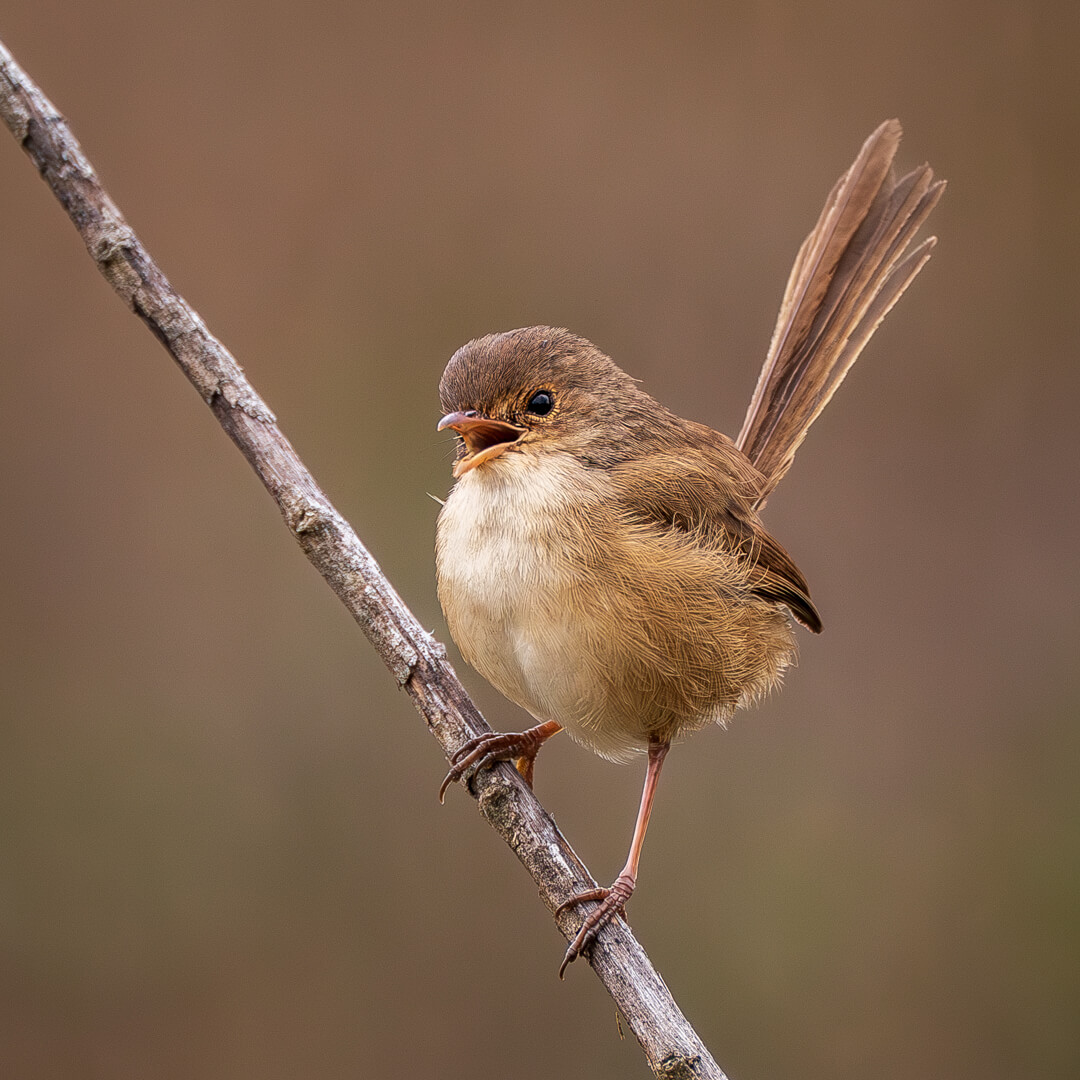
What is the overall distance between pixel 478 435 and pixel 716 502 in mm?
665

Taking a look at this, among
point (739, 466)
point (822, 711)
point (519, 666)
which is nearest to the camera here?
point (519, 666)

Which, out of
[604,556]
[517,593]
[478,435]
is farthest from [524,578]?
[478,435]

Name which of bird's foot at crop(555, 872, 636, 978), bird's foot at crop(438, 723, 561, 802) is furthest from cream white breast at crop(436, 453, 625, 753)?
bird's foot at crop(555, 872, 636, 978)

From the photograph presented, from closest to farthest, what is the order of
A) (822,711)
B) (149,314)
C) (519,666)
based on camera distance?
(149,314)
(519,666)
(822,711)

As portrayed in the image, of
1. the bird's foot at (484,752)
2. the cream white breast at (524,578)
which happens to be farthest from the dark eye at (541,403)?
the bird's foot at (484,752)

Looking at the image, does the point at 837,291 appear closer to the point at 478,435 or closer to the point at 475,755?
the point at 478,435

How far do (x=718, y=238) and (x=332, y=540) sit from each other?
3.43m

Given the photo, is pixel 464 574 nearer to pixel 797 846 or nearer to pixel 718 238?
pixel 797 846

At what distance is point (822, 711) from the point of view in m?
5.05

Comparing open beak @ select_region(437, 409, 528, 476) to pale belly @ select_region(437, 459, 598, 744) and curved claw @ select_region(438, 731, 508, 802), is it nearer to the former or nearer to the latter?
pale belly @ select_region(437, 459, 598, 744)

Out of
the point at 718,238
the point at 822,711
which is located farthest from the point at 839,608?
the point at 718,238

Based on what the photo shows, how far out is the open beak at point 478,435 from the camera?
8.65ft

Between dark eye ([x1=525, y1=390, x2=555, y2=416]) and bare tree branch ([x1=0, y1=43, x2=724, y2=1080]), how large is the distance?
1.86 feet

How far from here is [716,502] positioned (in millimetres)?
3045
